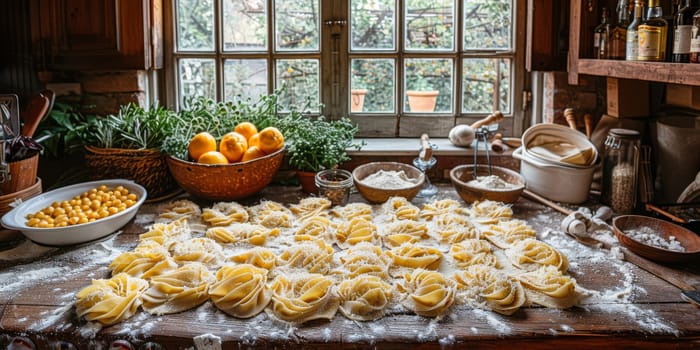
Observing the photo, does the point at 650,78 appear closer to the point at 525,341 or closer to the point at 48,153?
the point at 525,341

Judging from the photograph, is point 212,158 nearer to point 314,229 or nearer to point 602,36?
point 314,229

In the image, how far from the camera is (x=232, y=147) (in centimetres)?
200

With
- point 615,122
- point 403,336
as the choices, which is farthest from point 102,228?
point 615,122

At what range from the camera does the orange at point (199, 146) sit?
78.3 inches

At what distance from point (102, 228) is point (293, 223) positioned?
57cm

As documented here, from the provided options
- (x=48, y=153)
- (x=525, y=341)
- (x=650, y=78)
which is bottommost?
(x=525, y=341)

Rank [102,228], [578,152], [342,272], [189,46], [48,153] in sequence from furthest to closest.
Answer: [189,46]
[48,153]
[578,152]
[102,228]
[342,272]

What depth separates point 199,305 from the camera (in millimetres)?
1295

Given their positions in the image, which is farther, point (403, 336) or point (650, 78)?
point (650, 78)

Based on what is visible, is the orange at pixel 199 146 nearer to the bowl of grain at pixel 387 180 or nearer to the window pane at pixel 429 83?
the bowl of grain at pixel 387 180

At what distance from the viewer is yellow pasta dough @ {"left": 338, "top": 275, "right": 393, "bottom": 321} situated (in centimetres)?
124

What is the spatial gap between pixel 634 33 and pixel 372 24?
1.08 meters

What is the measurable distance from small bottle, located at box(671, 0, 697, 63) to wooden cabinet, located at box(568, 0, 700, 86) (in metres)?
0.07

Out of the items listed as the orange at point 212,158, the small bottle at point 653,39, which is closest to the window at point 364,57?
the orange at point 212,158
